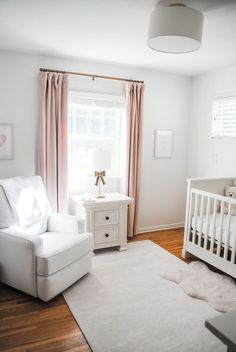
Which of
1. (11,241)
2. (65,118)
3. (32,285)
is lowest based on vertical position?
(32,285)

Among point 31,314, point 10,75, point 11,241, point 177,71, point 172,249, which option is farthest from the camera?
point 177,71

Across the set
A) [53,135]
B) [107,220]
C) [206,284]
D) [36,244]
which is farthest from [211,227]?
[53,135]

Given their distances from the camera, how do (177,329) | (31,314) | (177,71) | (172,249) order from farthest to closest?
(177,71), (172,249), (31,314), (177,329)

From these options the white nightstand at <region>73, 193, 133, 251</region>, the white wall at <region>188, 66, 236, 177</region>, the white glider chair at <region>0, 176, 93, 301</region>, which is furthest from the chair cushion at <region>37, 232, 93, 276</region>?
the white wall at <region>188, 66, 236, 177</region>

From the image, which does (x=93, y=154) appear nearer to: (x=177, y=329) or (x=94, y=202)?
(x=94, y=202)

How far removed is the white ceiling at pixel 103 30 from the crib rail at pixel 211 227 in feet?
4.97

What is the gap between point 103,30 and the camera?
2383mm

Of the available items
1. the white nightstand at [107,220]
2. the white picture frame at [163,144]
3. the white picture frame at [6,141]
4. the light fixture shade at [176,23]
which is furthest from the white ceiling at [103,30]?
the white nightstand at [107,220]

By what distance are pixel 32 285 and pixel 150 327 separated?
3.29 feet

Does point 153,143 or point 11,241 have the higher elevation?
point 153,143

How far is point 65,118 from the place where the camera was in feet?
10.8

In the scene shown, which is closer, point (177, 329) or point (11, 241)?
point (177, 329)

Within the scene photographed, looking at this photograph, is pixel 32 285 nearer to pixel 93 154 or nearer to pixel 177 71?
pixel 93 154

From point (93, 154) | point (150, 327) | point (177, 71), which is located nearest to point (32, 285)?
point (150, 327)
